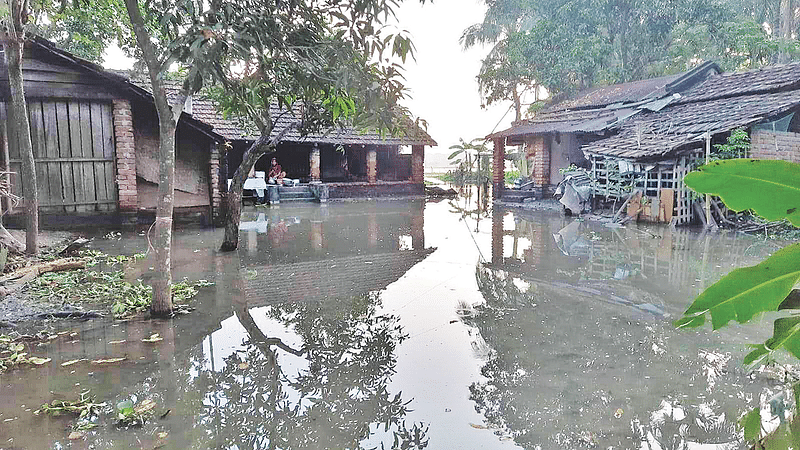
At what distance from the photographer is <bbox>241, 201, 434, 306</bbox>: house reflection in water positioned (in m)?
7.12

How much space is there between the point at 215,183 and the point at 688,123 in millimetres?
12949

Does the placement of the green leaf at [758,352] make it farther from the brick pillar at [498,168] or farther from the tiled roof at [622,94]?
the brick pillar at [498,168]

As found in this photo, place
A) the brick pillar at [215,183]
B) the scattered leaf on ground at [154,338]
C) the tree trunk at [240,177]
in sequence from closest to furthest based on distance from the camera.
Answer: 1. the scattered leaf on ground at [154,338]
2. the tree trunk at [240,177]
3. the brick pillar at [215,183]

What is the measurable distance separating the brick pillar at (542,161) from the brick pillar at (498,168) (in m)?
1.83

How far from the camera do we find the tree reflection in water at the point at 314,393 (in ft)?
10.8

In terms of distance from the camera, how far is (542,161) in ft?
67.9

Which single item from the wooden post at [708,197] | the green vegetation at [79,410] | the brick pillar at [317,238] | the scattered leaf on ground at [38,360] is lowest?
the green vegetation at [79,410]

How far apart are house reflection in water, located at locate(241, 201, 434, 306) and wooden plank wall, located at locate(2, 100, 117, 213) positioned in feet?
10.9

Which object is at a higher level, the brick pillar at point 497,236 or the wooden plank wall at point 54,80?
the wooden plank wall at point 54,80

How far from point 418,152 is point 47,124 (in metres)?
16.2

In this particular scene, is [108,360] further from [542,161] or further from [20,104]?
[542,161]

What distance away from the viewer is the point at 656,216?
1365 cm

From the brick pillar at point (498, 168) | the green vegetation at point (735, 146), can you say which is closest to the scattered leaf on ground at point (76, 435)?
the green vegetation at point (735, 146)

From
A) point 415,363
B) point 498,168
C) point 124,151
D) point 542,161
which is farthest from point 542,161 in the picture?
point 415,363
